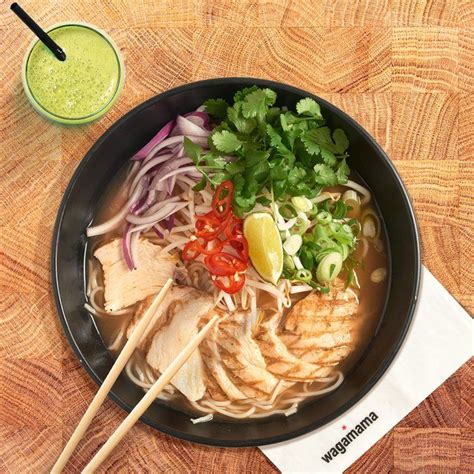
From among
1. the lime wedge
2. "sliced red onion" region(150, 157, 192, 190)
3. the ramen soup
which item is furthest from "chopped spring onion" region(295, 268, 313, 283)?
"sliced red onion" region(150, 157, 192, 190)

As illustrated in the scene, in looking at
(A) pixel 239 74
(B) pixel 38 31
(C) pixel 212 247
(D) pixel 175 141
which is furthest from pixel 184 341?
(B) pixel 38 31

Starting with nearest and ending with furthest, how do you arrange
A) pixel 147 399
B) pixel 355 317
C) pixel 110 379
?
pixel 147 399 < pixel 110 379 < pixel 355 317

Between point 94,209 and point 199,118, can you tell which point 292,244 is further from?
point 94,209

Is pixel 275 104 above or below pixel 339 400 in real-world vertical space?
above

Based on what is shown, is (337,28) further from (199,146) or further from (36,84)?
(36,84)

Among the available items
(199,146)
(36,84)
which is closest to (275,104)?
(199,146)

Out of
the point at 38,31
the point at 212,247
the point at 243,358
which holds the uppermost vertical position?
the point at 38,31

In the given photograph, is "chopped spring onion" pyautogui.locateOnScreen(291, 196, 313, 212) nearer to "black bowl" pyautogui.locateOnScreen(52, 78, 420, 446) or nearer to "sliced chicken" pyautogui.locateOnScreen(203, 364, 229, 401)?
"black bowl" pyautogui.locateOnScreen(52, 78, 420, 446)
